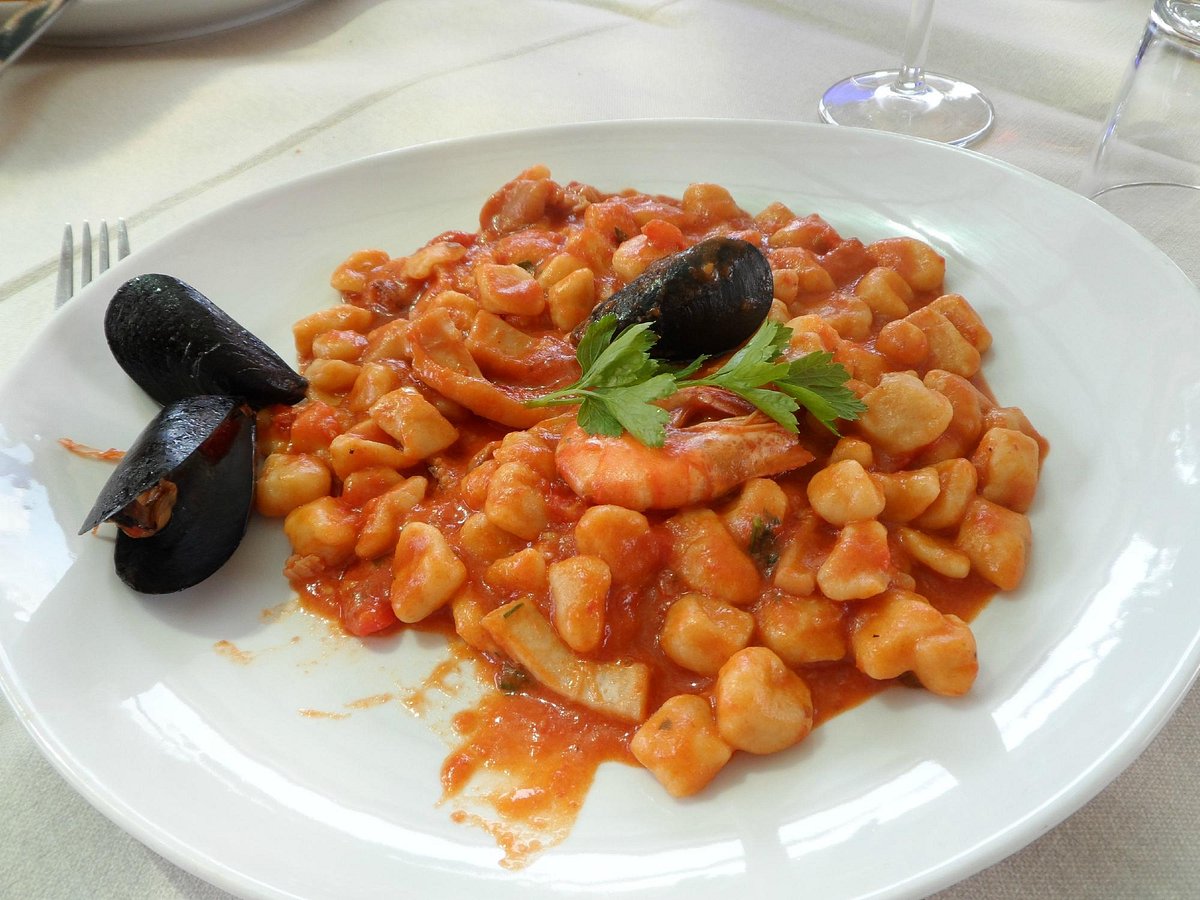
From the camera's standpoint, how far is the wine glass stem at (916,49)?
Answer: 411 cm

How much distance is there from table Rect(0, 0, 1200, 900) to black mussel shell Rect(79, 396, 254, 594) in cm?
148

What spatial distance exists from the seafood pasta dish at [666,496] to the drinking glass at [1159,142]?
4.17ft

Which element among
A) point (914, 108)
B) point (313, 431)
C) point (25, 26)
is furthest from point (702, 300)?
point (25, 26)

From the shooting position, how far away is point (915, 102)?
4383mm

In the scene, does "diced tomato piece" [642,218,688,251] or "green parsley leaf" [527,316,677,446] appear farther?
"diced tomato piece" [642,218,688,251]

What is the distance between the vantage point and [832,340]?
8.60ft

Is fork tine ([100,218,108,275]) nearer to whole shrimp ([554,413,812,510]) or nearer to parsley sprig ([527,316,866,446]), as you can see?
parsley sprig ([527,316,866,446])

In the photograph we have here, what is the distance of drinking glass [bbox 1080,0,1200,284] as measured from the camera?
12.0 feet

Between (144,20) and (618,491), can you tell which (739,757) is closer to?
(618,491)

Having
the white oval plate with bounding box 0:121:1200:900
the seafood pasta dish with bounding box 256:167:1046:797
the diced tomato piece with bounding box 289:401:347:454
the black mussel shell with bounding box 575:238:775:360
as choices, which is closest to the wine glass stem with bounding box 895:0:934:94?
the white oval plate with bounding box 0:121:1200:900

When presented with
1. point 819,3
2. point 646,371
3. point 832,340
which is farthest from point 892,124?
point 646,371

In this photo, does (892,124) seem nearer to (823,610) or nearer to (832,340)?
(832,340)

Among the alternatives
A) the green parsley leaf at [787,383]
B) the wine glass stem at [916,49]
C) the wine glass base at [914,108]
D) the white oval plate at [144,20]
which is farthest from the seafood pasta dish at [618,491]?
the white oval plate at [144,20]

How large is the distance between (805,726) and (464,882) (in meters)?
0.73
